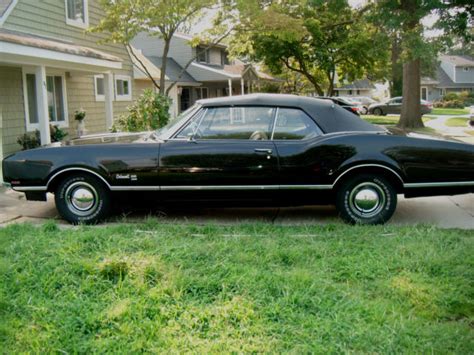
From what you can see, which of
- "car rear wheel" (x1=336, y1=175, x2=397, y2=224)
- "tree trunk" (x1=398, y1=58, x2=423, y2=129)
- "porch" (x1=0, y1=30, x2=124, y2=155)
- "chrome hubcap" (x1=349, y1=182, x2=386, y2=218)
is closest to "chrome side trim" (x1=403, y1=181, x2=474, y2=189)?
"car rear wheel" (x1=336, y1=175, x2=397, y2=224)

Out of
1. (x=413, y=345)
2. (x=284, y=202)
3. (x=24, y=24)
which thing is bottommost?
(x=413, y=345)

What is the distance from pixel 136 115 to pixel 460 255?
9.52m

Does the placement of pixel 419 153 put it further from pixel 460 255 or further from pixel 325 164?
pixel 460 255

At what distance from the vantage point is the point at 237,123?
622 cm

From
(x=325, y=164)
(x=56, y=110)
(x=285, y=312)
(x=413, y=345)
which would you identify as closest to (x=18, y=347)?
(x=285, y=312)

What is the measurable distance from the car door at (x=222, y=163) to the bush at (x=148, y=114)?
6600mm

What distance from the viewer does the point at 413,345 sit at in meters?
3.16

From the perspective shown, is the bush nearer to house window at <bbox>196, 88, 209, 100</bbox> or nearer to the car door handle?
the car door handle

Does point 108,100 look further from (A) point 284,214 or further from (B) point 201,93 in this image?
(B) point 201,93

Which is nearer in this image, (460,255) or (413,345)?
(413,345)

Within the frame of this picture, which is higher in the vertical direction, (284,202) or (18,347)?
(284,202)

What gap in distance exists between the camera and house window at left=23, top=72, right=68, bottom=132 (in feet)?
45.4

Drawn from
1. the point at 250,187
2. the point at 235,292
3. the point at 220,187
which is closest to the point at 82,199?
the point at 220,187

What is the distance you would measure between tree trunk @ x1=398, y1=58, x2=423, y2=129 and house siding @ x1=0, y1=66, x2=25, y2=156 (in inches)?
619
